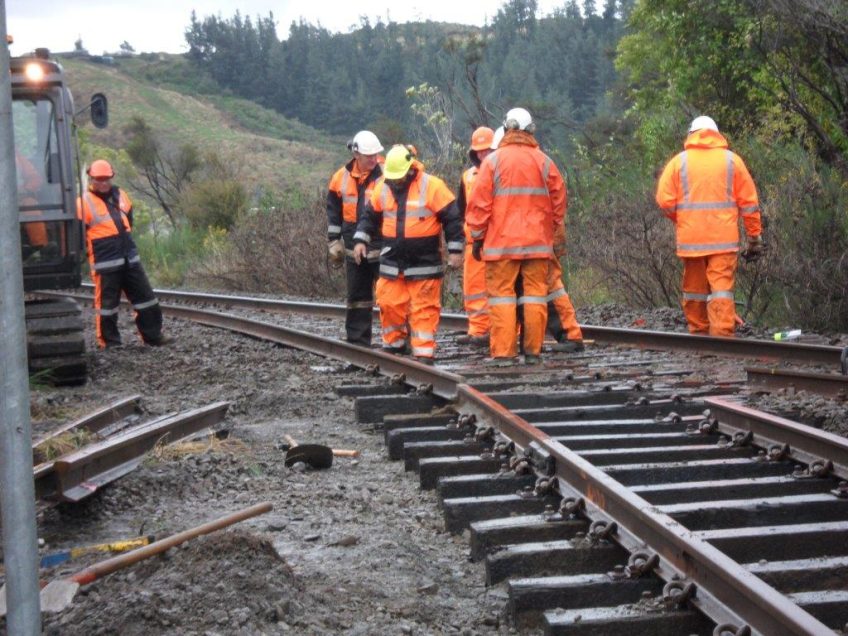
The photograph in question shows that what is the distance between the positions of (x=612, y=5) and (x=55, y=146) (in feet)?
361

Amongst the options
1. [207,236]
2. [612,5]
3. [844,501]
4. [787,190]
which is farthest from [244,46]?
[844,501]

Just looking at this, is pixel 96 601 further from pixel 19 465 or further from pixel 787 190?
pixel 787 190

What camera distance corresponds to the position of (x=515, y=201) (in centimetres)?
959

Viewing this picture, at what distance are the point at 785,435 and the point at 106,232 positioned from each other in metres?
8.84

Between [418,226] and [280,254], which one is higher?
[418,226]

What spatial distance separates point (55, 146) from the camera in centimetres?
1119

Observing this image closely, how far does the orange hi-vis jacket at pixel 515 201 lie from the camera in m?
9.58

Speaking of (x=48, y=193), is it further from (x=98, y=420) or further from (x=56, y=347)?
(x=98, y=420)

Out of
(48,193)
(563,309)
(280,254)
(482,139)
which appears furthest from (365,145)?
(280,254)

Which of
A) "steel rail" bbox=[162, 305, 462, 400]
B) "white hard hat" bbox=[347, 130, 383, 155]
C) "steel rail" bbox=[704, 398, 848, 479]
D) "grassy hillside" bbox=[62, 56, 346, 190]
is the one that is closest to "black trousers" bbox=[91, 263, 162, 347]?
"steel rail" bbox=[162, 305, 462, 400]

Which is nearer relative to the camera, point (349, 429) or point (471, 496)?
point (471, 496)

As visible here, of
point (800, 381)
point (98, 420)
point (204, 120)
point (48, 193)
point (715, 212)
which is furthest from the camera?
point (204, 120)

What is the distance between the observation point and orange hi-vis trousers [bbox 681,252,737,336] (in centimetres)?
1090

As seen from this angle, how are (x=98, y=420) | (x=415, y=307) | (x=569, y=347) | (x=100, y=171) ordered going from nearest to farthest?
(x=98, y=420) < (x=415, y=307) < (x=569, y=347) < (x=100, y=171)
